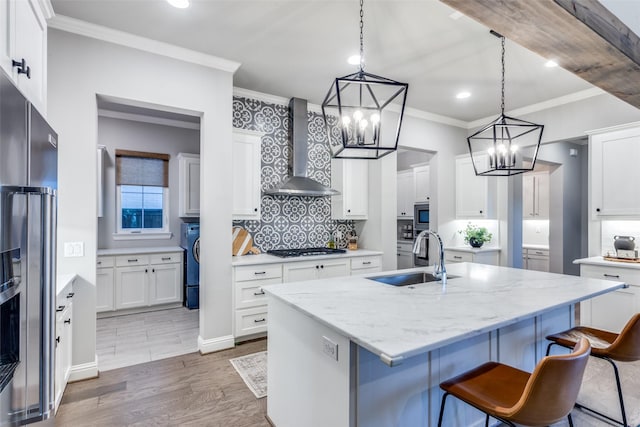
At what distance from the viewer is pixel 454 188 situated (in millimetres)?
5414

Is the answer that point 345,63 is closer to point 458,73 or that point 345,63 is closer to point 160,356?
point 458,73

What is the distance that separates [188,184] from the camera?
5.05 meters

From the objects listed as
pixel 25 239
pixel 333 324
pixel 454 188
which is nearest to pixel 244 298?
pixel 333 324

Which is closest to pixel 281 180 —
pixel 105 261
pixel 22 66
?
pixel 105 261

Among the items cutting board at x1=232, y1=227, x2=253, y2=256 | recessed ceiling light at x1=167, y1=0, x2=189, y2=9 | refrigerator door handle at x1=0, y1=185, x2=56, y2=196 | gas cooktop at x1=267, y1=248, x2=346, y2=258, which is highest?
recessed ceiling light at x1=167, y1=0, x2=189, y2=9

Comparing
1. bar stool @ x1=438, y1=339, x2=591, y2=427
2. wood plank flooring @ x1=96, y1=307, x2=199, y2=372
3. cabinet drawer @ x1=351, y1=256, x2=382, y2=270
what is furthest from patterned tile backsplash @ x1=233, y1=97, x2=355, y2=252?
bar stool @ x1=438, y1=339, x2=591, y2=427

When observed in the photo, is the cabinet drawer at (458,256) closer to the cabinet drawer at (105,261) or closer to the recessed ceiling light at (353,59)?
the recessed ceiling light at (353,59)

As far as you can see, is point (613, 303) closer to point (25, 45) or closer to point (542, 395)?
point (542, 395)

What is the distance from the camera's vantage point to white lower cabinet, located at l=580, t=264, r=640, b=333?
326 centimetres

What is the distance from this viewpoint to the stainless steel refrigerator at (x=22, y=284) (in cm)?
101

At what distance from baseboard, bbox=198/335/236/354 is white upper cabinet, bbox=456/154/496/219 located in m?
3.96

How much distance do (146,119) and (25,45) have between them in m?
3.57

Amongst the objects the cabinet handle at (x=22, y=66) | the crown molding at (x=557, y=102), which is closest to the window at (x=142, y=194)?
the cabinet handle at (x=22, y=66)

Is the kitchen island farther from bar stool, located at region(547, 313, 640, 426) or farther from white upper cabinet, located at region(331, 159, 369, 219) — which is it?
white upper cabinet, located at region(331, 159, 369, 219)
